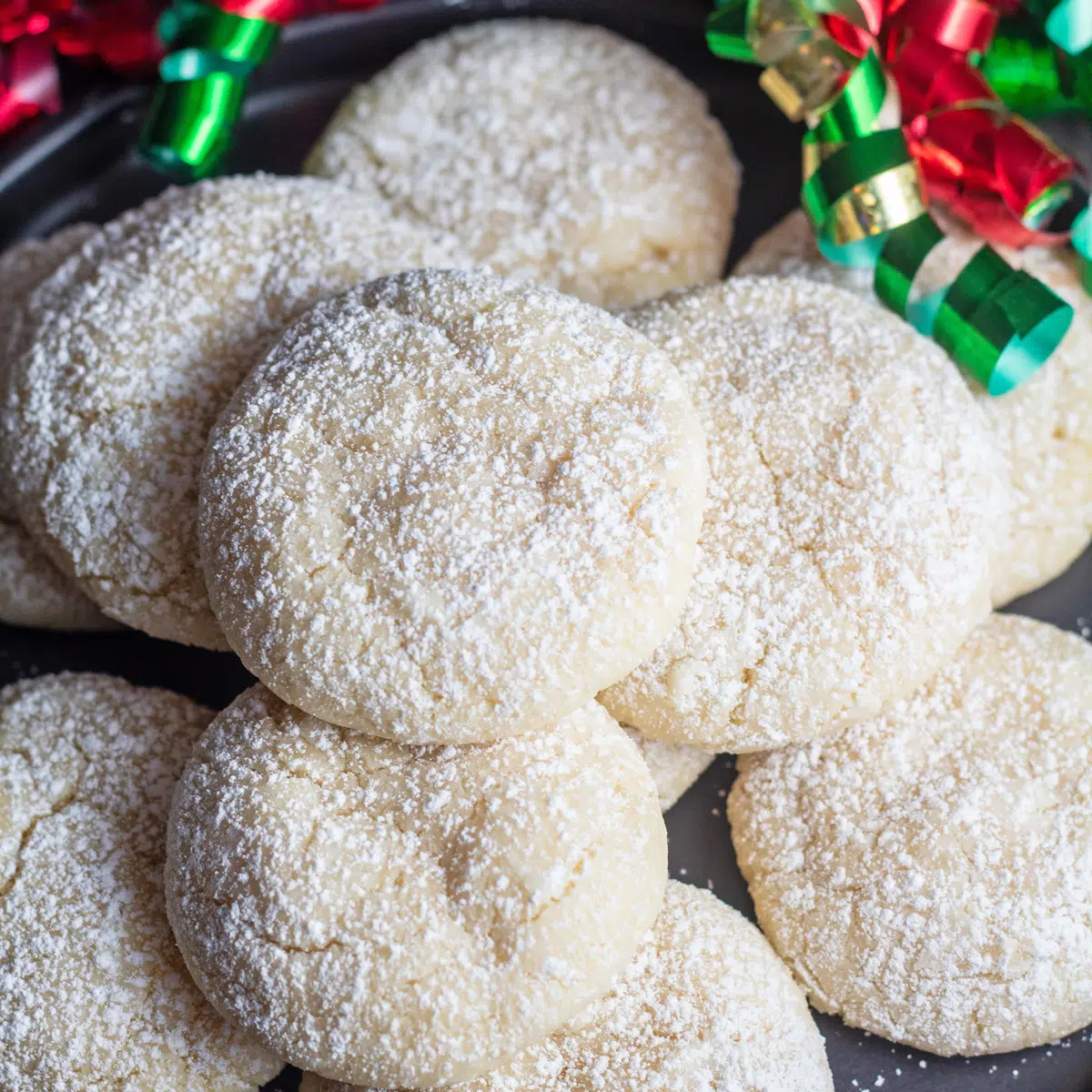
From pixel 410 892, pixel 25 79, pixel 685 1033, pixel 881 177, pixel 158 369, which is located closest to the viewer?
pixel 410 892

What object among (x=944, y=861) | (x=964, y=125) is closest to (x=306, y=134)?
(x=964, y=125)

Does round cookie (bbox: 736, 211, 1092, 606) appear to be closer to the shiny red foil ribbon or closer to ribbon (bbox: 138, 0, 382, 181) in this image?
the shiny red foil ribbon

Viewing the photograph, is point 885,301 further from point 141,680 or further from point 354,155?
point 141,680

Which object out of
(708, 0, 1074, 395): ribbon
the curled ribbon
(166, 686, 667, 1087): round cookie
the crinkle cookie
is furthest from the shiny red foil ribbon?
the crinkle cookie

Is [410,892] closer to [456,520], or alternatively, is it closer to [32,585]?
[456,520]

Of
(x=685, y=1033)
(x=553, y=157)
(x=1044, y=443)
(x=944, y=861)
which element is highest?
(x=553, y=157)
